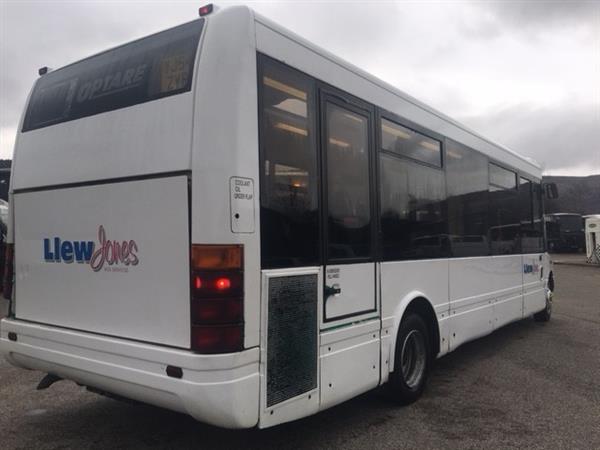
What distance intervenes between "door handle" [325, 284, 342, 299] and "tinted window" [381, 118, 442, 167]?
1517 millimetres

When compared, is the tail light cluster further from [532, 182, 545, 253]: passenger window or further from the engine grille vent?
[532, 182, 545, 253]: passenger window

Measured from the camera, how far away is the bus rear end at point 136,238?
330 cm

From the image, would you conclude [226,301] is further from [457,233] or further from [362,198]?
[457,233]

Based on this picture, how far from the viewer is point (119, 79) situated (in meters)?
4.05

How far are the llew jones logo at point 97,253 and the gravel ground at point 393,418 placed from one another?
56.3 inches

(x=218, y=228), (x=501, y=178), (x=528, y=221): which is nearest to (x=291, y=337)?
(x=218, y=228)

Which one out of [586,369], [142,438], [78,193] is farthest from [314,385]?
[586,369]

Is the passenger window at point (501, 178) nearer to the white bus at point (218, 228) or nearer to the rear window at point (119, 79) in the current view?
the white bus at point (218, 228)

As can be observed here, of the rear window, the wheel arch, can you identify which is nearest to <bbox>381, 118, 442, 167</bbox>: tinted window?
the wheel arch

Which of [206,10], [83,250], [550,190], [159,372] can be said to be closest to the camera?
[159,372]

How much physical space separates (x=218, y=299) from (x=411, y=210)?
8.87 ft

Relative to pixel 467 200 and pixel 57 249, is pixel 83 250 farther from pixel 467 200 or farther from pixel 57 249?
pixel 467 200

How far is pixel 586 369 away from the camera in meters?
6.76

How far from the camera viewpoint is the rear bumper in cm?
324
